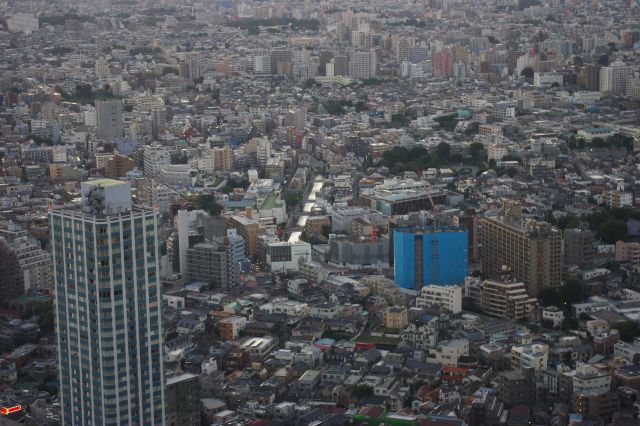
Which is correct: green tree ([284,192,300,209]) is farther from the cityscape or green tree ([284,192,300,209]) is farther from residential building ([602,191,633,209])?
residential building ([602,191,633,209])

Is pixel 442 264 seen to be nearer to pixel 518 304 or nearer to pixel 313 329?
pixel 518 304

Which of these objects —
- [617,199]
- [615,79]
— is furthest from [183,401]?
[615,79]

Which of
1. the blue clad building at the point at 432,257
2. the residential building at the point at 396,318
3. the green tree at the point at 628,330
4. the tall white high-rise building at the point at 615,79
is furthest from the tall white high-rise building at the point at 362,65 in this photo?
the green tree at the point at 628,330

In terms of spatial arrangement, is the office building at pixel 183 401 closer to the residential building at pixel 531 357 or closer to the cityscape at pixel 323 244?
the cityscape at pixel 323 244

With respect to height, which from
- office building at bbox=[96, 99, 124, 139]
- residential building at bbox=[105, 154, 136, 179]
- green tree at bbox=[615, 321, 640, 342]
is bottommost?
green tree at bbox=[615, 321, 640, 342]

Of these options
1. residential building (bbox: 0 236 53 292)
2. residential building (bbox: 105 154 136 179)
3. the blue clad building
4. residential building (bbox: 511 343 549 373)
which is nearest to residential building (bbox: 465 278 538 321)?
the blue clad building

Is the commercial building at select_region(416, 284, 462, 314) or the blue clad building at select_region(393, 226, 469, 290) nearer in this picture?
the commercial building at select_region(416, 284, 462, 314)

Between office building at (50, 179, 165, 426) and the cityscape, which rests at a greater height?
office building at (50, 179, 165, 426)
